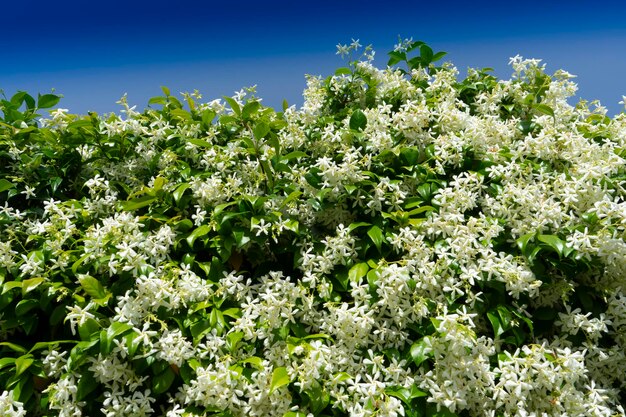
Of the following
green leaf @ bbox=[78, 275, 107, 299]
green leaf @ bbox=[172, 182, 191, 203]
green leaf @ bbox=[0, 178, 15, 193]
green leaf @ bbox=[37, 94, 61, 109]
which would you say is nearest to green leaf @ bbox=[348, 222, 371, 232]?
green leaf @ bbox=[172, 182, 191, 203]

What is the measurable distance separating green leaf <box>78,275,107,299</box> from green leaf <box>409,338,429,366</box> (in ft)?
5.46

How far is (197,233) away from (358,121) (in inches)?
56.4

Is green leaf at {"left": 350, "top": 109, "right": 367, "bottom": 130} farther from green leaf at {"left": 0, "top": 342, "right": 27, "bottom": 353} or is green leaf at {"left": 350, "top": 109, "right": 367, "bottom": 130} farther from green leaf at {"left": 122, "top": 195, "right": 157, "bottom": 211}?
green leaf at {"left": 0, "top": 342, "right": 27, "bottom": 353}

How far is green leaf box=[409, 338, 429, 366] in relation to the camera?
286 centimetres

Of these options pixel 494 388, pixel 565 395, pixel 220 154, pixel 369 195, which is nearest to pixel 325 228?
pixel 369 195

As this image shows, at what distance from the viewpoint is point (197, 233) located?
3195 mm

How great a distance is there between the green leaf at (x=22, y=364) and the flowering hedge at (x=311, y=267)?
1 cm

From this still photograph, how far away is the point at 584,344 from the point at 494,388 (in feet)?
2.57

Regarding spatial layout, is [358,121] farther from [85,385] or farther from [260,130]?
[85,385]

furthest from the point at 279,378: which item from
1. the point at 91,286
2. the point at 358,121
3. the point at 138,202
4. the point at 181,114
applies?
the point at 181,114

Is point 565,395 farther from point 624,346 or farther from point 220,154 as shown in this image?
point 220,154

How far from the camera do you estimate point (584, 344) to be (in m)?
3.31

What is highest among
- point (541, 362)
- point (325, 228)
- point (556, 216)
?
point (556, 216)

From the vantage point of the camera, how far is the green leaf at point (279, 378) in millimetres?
2668
